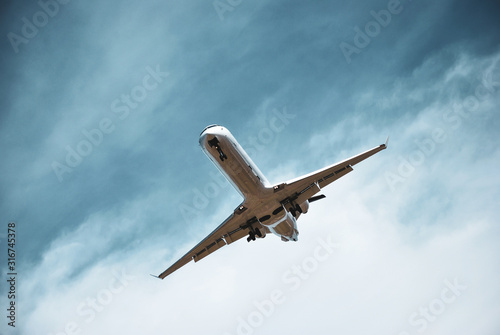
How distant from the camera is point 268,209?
4566cm

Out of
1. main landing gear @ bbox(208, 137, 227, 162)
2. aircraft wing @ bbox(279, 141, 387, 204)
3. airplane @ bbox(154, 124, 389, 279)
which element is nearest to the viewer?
main landing gear @ bbox(208, 137, 227, 162)

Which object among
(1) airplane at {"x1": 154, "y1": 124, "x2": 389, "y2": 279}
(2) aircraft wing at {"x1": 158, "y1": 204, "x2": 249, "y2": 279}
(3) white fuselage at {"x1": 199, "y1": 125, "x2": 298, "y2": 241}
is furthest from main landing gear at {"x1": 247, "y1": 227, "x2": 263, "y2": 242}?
(2) aircraft wing at {"x1": 158, "y1": 204, "x2": 249, "y2": 279}

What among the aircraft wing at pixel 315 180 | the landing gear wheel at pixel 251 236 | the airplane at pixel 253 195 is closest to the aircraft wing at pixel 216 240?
the airplane at pixel 253 195

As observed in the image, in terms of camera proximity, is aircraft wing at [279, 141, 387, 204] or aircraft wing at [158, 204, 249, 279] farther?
aircraft wing at [158, 204, 249, 279]

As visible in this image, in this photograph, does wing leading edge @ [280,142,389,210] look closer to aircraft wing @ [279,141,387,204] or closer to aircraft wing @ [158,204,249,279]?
aircraft wing @ [279,141,387,204]

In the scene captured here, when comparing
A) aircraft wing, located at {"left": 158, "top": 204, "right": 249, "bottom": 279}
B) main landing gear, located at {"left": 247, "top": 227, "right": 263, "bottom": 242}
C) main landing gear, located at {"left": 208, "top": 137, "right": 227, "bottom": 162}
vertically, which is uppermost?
main landing gear, located at {"left": 208, "top": 137, "right": 227, "bottom": 162}

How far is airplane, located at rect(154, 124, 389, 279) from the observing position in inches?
1553

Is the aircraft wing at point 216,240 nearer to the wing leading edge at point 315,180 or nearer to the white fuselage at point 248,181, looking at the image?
the white fuselage at point 248,181

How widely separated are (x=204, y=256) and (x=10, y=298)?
75.4 feet

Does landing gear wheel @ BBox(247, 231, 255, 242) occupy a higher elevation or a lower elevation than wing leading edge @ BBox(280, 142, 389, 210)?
higher

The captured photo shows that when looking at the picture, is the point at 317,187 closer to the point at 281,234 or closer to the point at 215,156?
the point at 281,234

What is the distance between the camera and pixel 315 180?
4600 cm

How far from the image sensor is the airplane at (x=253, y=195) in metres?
39.4

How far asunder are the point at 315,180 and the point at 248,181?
899 cm
